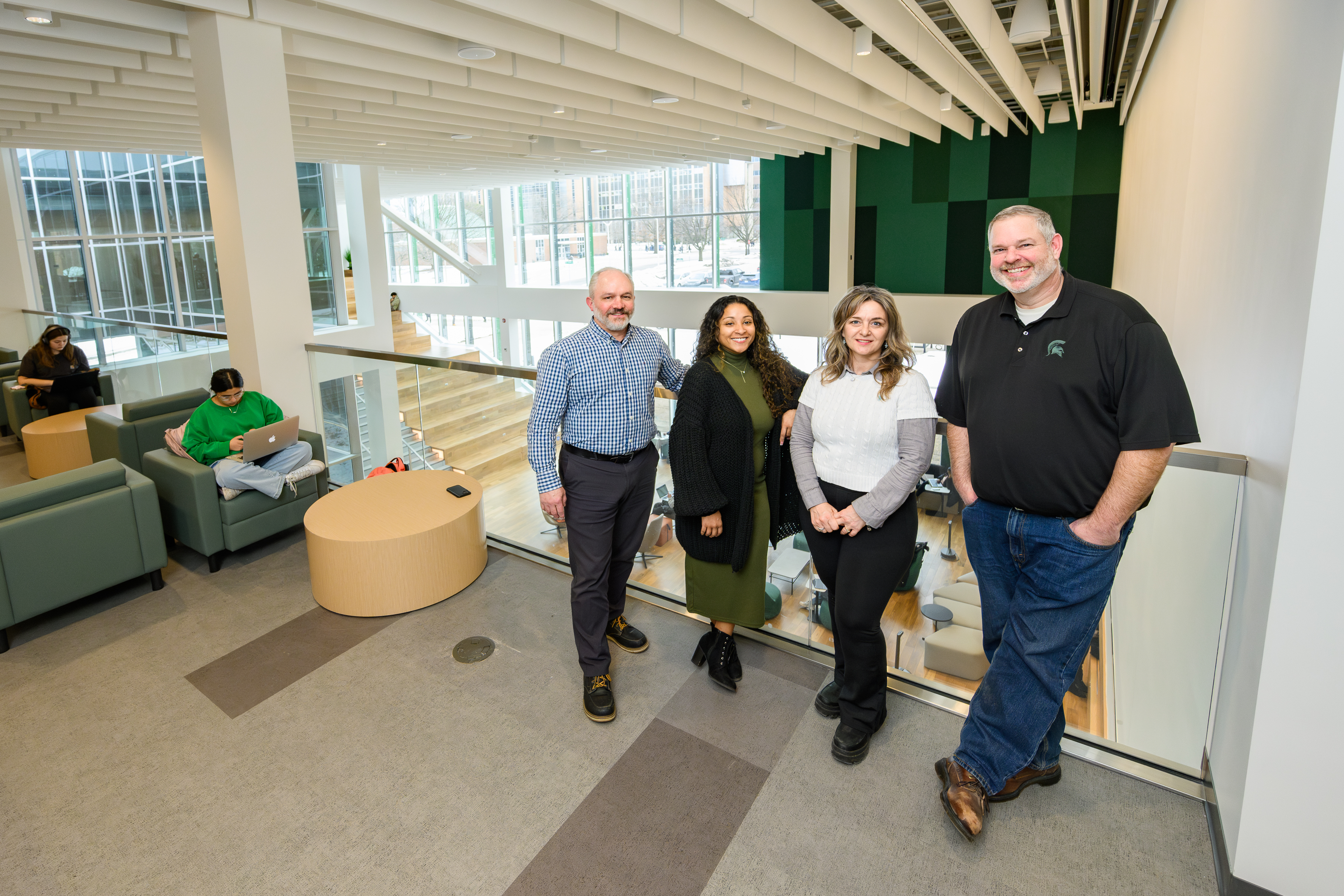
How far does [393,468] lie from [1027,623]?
365 centimetres

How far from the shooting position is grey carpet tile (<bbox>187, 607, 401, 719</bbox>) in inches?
116

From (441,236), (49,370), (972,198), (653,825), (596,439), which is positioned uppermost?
(441,236)

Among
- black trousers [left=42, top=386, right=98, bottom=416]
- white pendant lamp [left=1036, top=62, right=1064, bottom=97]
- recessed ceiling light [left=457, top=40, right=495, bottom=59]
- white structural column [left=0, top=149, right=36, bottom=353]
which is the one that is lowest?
black trousers [left=42, top=386, right=98, bottom=416]

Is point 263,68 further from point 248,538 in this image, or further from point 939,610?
point 939,610

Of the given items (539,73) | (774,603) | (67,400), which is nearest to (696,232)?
(539,73)

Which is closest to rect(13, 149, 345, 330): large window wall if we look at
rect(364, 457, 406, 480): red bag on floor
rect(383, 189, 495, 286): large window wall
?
rect(383, 189, 495, 286): large window wall

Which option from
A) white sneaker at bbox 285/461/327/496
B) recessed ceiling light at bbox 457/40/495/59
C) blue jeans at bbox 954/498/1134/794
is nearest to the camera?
blue jeans at bbox 954/498/1134/794

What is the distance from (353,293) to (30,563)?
12030 mm

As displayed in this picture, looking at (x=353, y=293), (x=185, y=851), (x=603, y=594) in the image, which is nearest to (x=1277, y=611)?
(x=603, y=594)

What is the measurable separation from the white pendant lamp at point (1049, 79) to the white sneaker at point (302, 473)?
8163 millimetres

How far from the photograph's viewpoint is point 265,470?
4172mm

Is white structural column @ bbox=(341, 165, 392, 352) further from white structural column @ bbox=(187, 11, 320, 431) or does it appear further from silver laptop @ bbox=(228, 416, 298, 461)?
silver laptop @ bbox=(228, 416, 298, 461)

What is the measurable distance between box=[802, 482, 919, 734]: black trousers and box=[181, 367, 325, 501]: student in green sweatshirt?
317 centimetres

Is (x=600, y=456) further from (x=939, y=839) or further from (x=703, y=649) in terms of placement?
(x=939, y=839)
